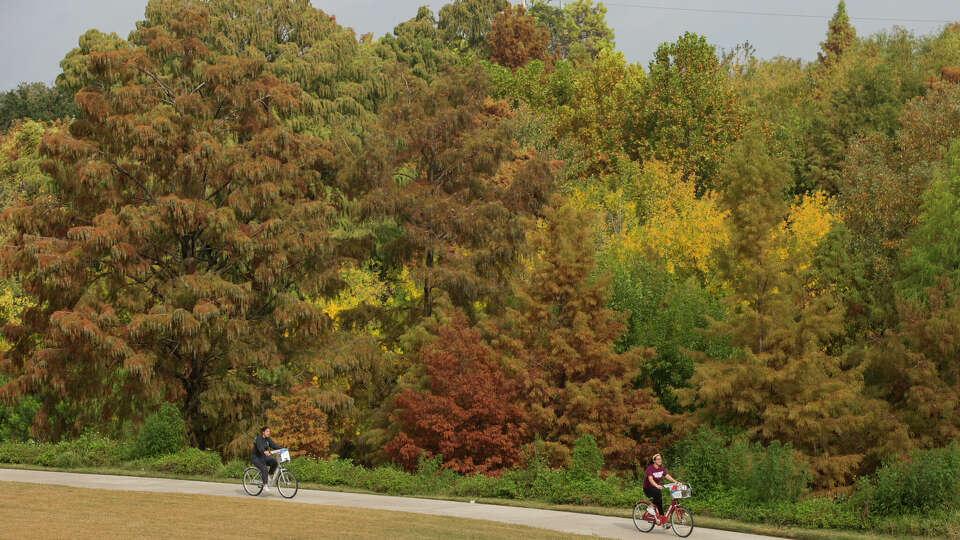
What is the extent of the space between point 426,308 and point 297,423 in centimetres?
795

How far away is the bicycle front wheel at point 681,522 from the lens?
65.7ft

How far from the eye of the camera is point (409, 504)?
80.4ft

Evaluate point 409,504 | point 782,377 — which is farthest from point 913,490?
point 409,504

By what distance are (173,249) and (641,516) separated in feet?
76.4

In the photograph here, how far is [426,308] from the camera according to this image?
39.1m

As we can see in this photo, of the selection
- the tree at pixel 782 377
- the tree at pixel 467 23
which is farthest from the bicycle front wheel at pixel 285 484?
the tree at pixel 467 23

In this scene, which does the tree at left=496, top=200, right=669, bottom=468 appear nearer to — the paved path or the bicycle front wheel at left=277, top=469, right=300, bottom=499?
→ the paved path

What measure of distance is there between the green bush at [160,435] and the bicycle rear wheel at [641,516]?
17.3m

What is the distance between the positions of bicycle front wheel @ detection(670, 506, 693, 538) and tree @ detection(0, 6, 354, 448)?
1904cm

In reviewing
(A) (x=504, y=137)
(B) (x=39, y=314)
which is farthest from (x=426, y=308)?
Result: (B) (x=39, y=314)

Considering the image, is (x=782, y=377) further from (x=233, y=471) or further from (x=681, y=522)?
(x=233, y=471)

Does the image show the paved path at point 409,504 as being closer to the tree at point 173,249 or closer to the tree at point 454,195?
the tree at point 173,249

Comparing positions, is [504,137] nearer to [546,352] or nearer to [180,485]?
[546,352]

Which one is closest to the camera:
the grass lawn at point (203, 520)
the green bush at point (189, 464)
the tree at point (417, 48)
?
the grass lawn at point (203, 520)
